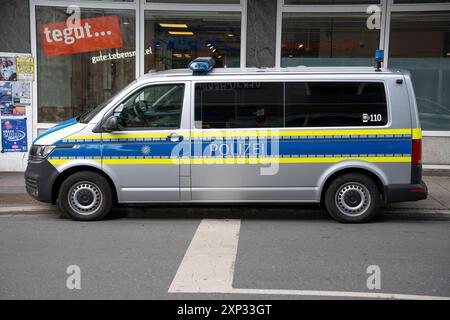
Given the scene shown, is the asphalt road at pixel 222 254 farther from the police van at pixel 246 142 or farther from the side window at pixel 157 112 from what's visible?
the side window at pixel 157 112

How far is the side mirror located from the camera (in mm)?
7266

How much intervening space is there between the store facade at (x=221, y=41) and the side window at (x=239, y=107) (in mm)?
4187

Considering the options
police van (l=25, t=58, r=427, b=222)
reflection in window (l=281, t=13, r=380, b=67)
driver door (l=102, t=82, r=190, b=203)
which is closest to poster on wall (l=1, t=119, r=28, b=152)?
police van (l=25, t=58, r=427, b=222)

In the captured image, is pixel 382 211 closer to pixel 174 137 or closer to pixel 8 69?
pixel 174 137

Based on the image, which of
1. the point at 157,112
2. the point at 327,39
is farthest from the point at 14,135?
the point at 327,39

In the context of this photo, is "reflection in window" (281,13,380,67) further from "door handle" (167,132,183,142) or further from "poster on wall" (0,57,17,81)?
"poster on wall" (0,57,17,81)

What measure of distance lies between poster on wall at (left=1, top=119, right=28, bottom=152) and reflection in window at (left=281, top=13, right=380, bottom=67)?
5678 millimetres

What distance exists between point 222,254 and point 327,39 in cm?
687

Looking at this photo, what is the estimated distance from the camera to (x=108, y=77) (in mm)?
11766

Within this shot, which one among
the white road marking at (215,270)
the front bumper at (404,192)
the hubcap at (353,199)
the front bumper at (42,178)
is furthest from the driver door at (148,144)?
the front bumper at (404,192)

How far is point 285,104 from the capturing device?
7449 millimetres

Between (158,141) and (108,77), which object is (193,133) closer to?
(158,141)
